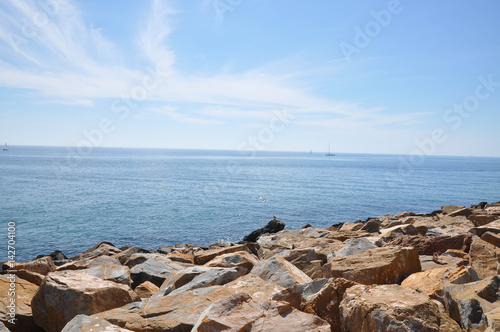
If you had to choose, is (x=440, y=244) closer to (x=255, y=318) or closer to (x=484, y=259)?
(x=484, y=259)

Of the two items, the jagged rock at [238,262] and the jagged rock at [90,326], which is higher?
the jagged rock at [90,326]

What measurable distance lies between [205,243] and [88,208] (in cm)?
2512

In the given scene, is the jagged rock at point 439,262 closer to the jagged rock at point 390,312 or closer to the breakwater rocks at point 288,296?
the breakwater rocks at point 288,296

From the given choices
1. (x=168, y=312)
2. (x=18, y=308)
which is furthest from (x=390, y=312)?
(x=18, y=308)

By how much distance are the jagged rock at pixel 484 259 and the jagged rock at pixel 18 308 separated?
361 inches

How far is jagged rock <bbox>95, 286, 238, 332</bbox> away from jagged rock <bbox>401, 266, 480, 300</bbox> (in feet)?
11.0

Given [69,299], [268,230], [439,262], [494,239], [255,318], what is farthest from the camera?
[268,230]

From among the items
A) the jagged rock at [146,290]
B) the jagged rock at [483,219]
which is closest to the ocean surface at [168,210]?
the jagged rock at [483,219]

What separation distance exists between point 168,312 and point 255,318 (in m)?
1.68

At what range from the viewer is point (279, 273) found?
680cm

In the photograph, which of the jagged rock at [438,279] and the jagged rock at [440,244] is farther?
the jagged rock at [440,244]

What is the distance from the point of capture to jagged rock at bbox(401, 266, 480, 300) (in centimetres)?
557

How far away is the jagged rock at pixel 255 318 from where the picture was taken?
450 cm

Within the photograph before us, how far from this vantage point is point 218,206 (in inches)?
1986
